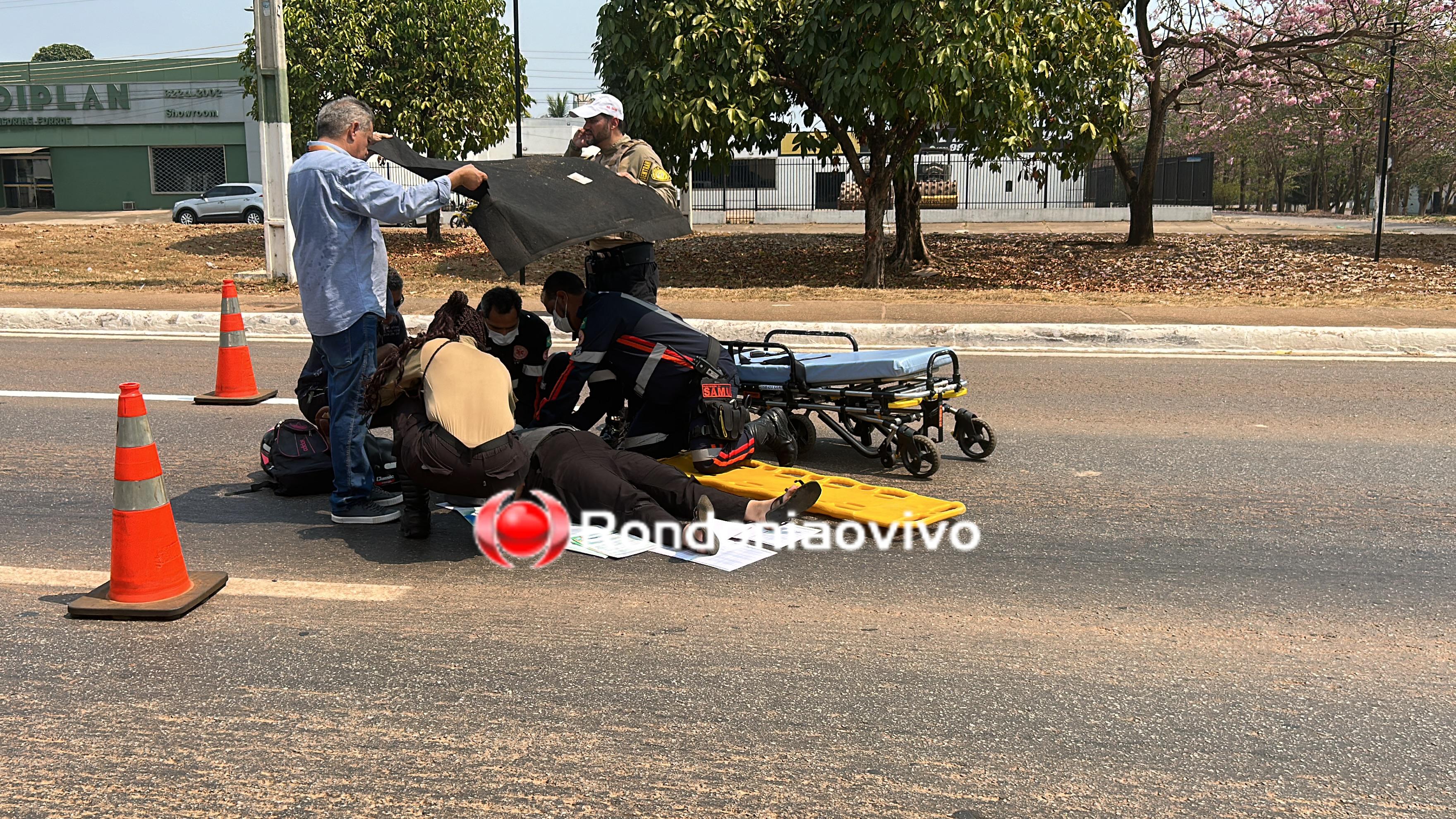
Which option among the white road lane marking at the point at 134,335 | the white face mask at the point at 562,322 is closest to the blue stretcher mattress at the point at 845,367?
the white face mask at the point at 562,322

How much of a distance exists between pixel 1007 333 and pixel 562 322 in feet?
22.9

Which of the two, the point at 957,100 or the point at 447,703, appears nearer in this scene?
the point at 447,703

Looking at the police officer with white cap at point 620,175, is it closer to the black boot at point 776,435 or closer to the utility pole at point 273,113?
the black boot at point 776,435

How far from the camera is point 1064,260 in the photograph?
2147cm

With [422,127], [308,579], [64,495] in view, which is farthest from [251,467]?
[422,127]

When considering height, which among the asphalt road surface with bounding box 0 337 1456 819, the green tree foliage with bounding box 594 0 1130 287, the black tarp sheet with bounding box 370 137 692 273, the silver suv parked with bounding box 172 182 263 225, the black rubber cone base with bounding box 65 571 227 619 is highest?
the green tree foliage with bounding box 594 0 1130 287

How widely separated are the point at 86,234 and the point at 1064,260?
1964cm

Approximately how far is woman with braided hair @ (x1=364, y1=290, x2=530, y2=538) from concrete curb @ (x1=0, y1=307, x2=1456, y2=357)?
657cm

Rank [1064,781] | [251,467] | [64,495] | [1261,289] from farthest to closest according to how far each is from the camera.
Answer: [1261,289]
[251,467]
[64,495]
[1064,781]

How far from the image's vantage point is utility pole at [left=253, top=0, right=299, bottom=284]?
54.7ft

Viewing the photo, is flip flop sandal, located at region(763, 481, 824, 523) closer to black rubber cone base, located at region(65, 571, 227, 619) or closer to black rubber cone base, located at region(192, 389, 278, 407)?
black rubber cone base, located at region(65, 571, 227, 619)

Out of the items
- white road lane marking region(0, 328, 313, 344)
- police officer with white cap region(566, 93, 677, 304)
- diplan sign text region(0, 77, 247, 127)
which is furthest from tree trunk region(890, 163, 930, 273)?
diplan sign text region(0, 77, 247, 127)

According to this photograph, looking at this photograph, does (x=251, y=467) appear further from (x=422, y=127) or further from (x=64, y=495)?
(x=422, y=127)

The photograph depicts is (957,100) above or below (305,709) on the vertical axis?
above
